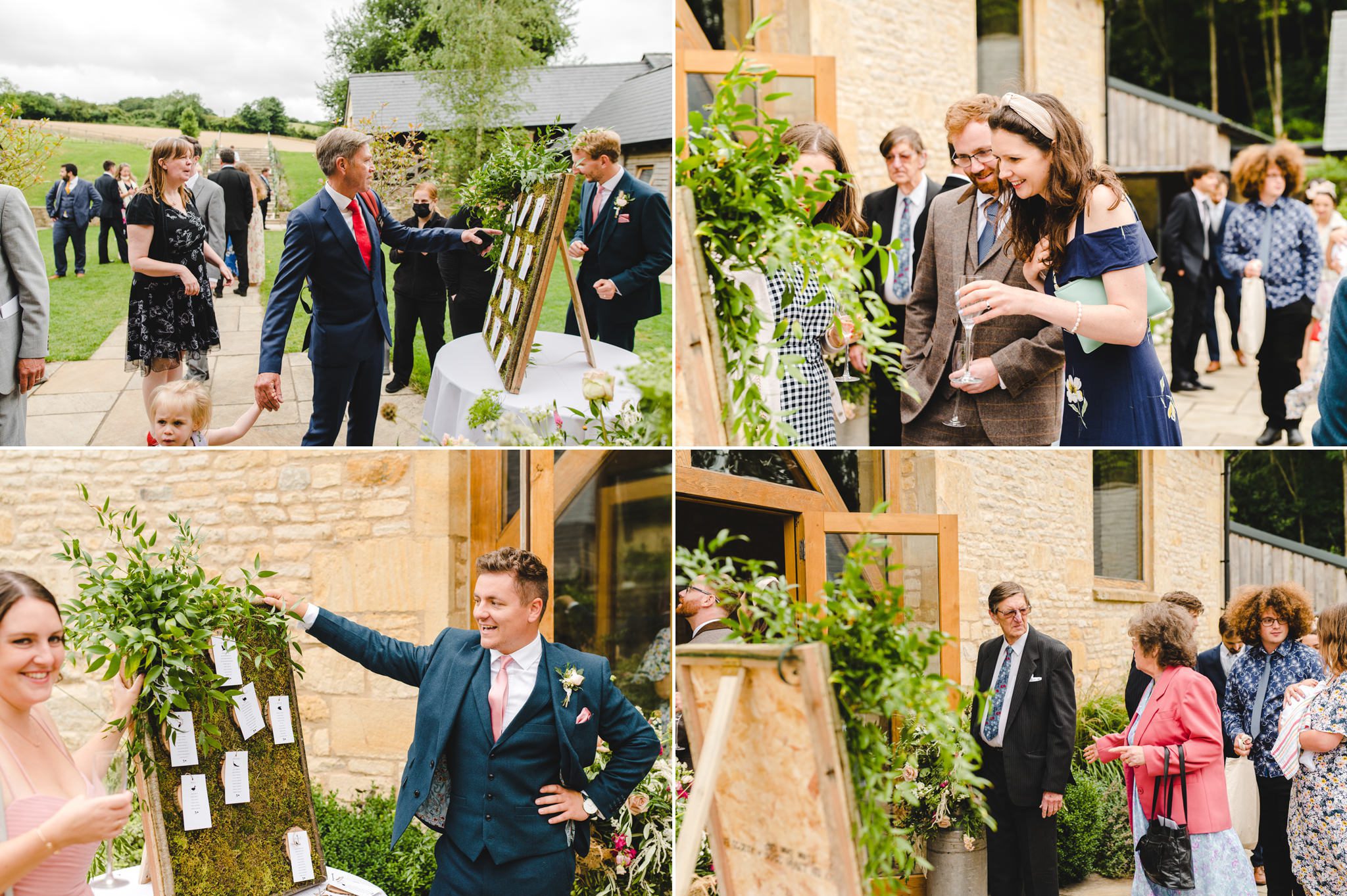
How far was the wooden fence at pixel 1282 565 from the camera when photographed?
Answer: 23.9 feet

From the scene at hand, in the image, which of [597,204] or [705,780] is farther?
[597,204]

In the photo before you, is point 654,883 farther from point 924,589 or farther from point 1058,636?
point 1058,636

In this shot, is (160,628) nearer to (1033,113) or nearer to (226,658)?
(226,658)

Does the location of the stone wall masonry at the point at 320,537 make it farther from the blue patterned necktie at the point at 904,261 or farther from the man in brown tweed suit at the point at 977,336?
the man in brown tweed suit at the point at 977,336

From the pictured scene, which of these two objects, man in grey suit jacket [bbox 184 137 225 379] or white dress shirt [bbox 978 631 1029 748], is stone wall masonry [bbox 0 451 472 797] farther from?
white dress shirt [bbox 978 631 1029 748]

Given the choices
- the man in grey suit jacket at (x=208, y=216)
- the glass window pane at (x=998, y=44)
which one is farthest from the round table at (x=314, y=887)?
the glass window pane at (x=998, y=44)

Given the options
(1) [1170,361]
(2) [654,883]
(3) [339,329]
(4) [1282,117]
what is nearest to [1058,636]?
(2) [654,883]

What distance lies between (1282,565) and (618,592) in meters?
5.94

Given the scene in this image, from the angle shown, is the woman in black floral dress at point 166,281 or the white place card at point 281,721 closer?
the white place card at point 281,721

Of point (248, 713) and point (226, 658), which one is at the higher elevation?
point (226, 658)

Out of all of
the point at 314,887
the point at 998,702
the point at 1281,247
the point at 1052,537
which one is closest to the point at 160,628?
the point at 314,887

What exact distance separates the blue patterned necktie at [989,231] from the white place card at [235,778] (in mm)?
2636

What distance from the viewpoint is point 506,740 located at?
3.03 m

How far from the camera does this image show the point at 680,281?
8.36 feet
